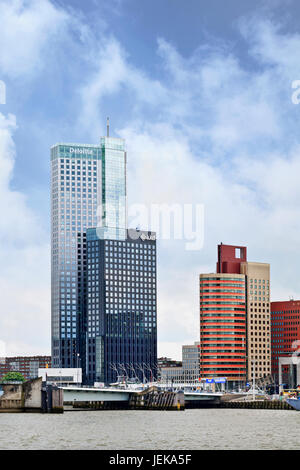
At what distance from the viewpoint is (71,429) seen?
136 meters

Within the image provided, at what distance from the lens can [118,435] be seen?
123 m

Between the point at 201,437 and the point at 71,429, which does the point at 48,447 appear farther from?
the point at 71,429
